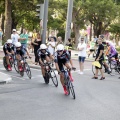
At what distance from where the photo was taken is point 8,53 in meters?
16.1

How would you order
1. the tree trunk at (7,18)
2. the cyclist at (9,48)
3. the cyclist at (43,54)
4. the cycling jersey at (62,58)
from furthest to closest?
the tree trunk at (7,18) < the cyclist at (9,48) < the cyclist at (43,54) < the cycling jersey at (62,58)

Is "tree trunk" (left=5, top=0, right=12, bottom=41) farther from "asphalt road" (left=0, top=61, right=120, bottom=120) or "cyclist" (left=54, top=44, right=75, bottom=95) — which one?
"cyclist" (left=54, top=44, right=75, bottom=95)

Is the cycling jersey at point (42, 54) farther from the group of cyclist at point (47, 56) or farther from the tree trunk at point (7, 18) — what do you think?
the tree trunk at point (7, 18)

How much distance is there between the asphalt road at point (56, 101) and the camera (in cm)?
823

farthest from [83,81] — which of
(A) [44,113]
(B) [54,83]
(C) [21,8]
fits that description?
(C) [21,8]

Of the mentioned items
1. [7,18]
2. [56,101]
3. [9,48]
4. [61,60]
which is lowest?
[56,101]

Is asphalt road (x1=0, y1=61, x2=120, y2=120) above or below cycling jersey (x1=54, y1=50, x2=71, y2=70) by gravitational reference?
below

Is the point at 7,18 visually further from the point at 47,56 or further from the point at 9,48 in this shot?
the point at 47,56

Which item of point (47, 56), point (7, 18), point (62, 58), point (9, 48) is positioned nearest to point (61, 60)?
point (62, 58)

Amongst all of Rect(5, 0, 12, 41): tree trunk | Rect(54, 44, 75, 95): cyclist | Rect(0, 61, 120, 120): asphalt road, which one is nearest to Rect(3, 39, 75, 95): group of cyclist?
Rect(54, 44, 75, 95): cyclist

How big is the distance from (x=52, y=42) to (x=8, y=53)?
11.0 feet

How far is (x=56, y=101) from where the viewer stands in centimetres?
995

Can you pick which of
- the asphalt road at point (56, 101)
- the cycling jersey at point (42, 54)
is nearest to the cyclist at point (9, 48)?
the asphalt road at point (56, 101)

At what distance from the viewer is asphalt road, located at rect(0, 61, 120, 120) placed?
27.0 ft
